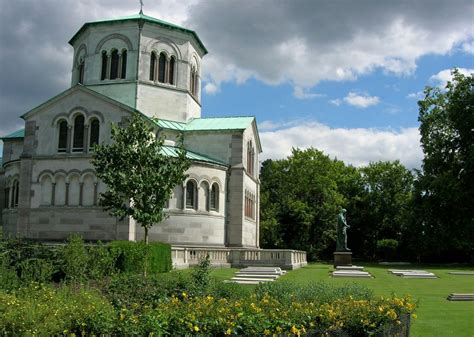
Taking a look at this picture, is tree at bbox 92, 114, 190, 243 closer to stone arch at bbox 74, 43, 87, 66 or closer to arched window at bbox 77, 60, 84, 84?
arched window at bbox 77, 60, 84, 84

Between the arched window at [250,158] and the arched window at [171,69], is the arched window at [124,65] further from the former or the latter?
the arched window at [250,158]

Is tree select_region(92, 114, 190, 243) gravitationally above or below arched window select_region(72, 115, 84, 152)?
below

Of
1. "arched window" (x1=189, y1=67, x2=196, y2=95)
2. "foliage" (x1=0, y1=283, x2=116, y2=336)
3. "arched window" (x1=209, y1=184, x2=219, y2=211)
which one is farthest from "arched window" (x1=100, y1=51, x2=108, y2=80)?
"foliage" (x1=0, y1=283, x2=116, y2=336)

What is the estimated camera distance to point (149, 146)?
93.3 feet

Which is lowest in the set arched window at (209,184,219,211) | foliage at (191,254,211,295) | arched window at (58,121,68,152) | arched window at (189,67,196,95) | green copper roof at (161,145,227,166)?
foliage at (191,254,211,295)

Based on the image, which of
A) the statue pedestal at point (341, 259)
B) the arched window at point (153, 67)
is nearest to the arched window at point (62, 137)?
the arched window at point (153, 67)

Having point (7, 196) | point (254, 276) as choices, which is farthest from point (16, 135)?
point (254, 276)

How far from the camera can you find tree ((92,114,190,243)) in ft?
89.5

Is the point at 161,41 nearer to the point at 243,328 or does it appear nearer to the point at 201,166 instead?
the point at 201,166

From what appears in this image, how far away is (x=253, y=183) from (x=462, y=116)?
742 inches

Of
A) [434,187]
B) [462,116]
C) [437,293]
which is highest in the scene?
[462,116]

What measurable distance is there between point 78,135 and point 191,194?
9148mm

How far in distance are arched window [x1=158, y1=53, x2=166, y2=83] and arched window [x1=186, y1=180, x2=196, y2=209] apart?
10.4 m

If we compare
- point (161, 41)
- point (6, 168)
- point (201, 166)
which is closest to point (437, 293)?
point (201, 166)
